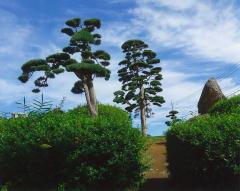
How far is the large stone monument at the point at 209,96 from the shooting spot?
78.6 feet

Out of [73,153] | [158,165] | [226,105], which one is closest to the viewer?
[73,153]

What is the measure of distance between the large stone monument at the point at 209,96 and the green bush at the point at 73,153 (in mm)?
13553

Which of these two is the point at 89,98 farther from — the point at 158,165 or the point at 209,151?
the point at 209,151

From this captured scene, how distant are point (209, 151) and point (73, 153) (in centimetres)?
303

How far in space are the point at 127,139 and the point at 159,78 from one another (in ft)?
87.4

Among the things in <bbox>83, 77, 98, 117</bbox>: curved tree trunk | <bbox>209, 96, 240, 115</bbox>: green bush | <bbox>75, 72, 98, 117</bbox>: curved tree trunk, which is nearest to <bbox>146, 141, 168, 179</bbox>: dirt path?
<bbox>209, 96, 240, 115</bbox>: green bush

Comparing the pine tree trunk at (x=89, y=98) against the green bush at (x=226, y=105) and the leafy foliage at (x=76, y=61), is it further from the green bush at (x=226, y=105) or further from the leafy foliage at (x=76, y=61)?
the green bush at (x=226, y=105)

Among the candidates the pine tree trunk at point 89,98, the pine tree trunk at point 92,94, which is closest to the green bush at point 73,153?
the pine tree trunk at point 89,98

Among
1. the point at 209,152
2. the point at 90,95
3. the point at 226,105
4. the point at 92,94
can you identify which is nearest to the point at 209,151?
the point at 209,152

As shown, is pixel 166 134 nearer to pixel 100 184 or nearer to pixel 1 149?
pixel 100 184

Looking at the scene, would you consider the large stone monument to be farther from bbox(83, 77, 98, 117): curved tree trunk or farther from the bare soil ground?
the bare soil ground

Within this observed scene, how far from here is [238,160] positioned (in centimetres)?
1033

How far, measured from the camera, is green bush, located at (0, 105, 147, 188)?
34.6ft

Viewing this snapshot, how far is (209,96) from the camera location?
78.9 feet
